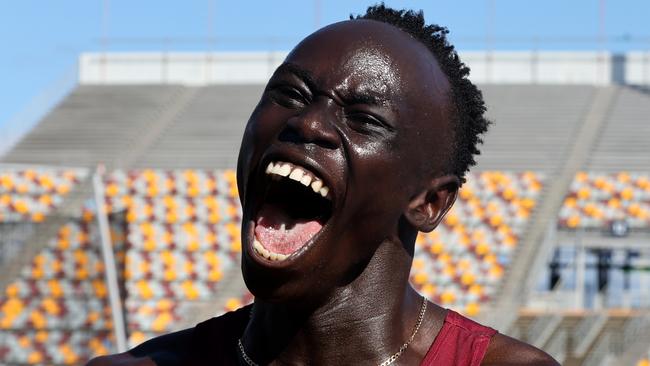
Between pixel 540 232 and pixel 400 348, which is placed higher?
pixel 400 348

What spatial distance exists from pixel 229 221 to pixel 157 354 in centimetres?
1509

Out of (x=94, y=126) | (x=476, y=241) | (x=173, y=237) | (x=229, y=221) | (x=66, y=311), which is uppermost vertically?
(x=66, y=311)

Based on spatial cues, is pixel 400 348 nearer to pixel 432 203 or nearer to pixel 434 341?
pixel 434 341

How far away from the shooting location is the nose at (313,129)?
5.16ft

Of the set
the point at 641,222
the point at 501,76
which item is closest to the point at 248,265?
the point at 641,222

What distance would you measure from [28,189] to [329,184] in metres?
16.9

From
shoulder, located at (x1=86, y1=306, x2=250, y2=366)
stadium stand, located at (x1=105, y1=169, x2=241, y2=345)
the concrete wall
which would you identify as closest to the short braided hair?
shoulder, located at (x1=86, y1=306, x2=250, y2=366)

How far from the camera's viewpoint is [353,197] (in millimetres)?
1582

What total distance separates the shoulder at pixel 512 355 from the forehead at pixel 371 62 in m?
0.35

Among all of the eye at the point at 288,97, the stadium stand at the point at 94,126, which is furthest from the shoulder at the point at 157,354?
the stadium stand at the point at 94,126

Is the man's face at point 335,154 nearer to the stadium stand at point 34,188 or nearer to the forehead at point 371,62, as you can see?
the forehead at point 371,62

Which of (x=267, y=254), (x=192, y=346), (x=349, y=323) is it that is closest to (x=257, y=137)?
(x=267, y=254)

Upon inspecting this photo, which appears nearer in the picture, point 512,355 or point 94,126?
point 512,355

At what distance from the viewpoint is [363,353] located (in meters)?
1.68
